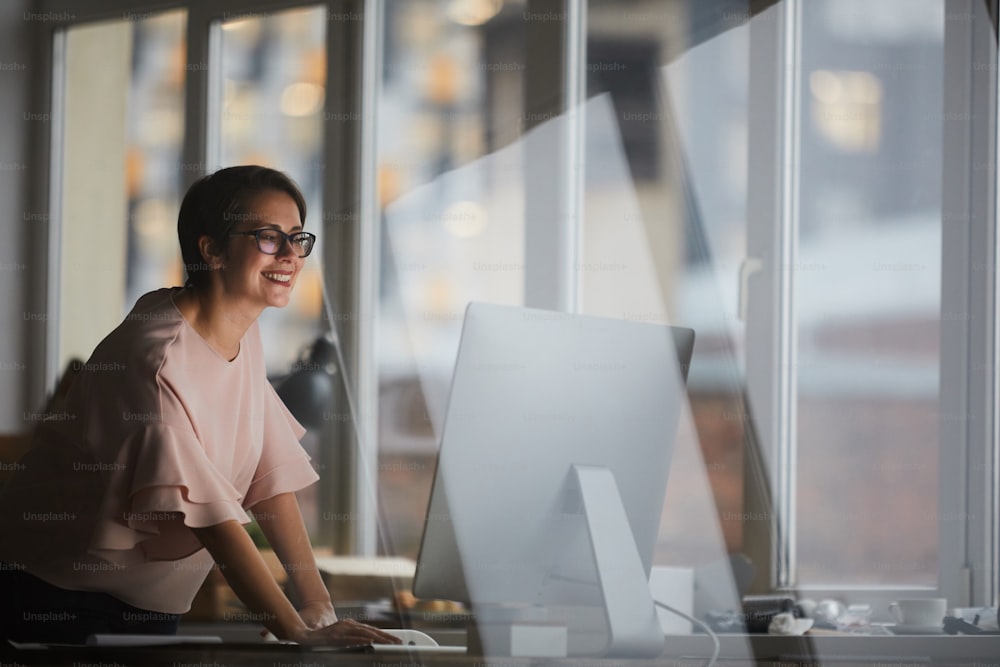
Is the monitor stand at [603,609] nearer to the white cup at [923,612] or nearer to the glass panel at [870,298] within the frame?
the white cup at [923,612]

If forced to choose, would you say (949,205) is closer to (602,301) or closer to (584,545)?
(602,301)

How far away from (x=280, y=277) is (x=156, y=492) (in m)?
0.60

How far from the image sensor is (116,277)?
250 cm

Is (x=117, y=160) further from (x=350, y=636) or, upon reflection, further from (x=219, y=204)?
(x=350, y=636)

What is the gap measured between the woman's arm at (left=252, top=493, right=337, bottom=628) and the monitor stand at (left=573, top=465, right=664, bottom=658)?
2.60 ft

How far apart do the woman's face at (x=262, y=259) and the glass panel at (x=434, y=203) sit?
45cm

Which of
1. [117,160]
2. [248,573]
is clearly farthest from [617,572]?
[117,160]

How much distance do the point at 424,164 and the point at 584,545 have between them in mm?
1531

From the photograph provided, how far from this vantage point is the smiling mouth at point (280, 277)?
7.71 ft

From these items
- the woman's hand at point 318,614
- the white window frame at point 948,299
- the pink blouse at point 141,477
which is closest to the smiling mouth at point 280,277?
the pink blouse at point 141,477

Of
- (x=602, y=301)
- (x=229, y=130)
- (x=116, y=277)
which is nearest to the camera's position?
(x=116, y=277)

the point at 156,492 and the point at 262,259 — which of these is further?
the point at 262,259

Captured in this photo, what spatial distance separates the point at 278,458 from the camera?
229 cm

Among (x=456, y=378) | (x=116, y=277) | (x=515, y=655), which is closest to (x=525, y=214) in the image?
(x=116, y=277)
